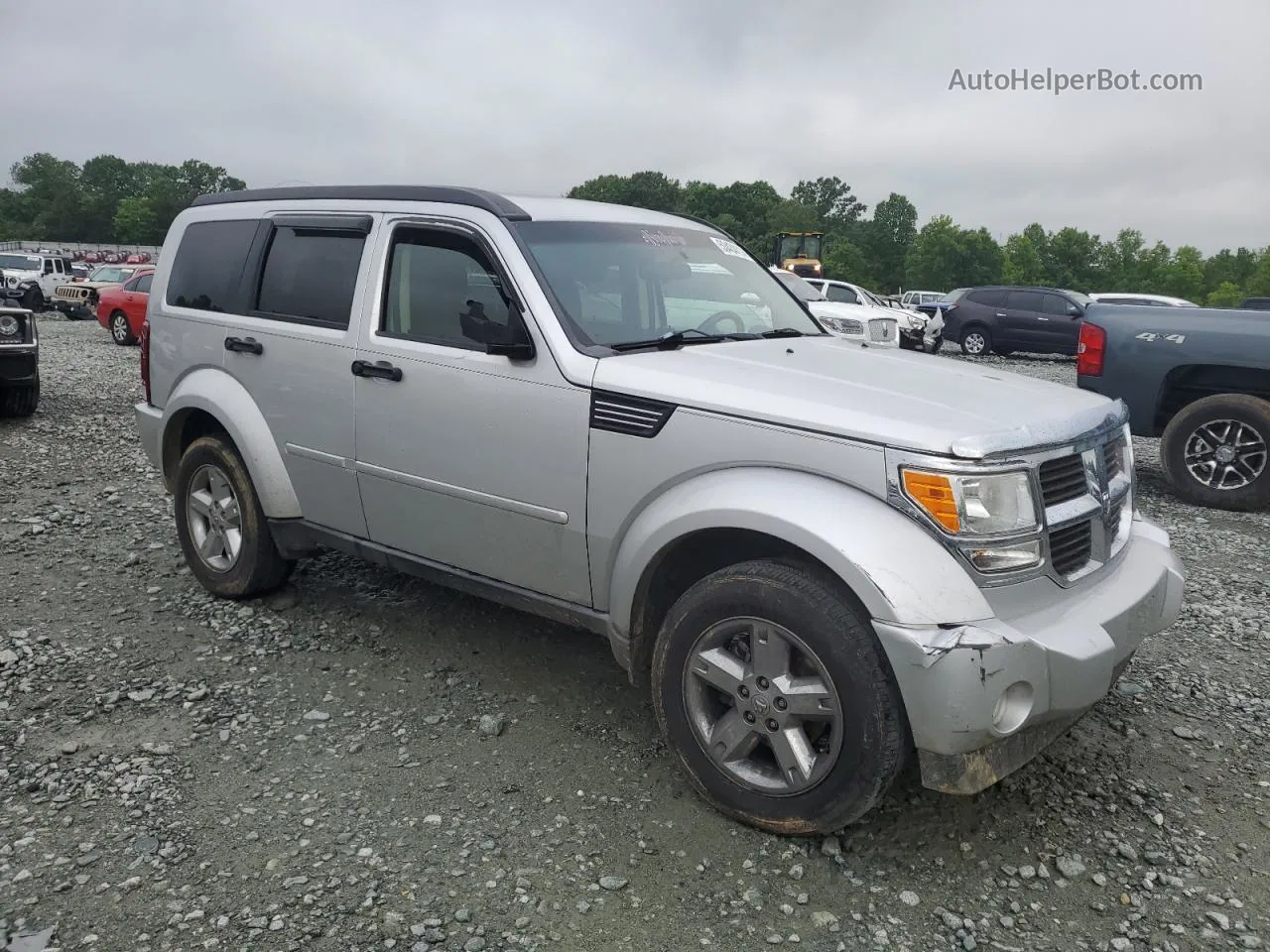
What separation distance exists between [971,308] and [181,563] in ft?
68.2

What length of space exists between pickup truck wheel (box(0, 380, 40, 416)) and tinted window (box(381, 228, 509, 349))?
7.52 meters

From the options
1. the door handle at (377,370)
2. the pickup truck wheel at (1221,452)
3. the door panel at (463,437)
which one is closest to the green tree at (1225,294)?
the pickup truck wheel at (1221,452)

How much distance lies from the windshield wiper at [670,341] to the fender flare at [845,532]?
0.64 meters

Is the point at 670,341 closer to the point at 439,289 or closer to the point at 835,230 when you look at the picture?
the point at 439,289

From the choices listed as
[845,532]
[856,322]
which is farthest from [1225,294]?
[845,532]

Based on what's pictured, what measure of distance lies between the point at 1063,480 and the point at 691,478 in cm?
111

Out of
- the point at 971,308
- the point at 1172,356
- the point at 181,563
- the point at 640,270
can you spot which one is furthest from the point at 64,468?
the point at 971,308

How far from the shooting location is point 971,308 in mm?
23047

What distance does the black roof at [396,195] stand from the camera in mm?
3838

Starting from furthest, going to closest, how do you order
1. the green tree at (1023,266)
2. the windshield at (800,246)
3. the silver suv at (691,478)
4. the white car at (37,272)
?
the green tree at (1023,266) < the windshield at (800,246) < the white car at (37,272) < the silver suv at (691,478)

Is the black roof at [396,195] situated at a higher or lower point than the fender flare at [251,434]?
higher

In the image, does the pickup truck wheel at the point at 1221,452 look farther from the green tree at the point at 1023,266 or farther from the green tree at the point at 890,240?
the green tree at the point at 890,240

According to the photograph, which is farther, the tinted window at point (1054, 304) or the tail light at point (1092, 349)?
the tinted window at point (1054, 304)

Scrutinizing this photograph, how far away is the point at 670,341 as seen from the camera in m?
3.61
